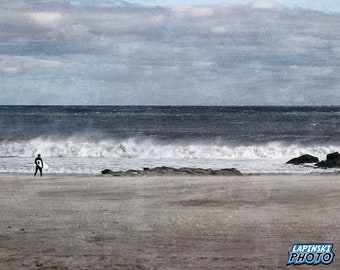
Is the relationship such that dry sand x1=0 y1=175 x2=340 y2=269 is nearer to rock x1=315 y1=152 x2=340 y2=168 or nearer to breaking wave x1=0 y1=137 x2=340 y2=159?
rock x1=315 y1=152 x2=340 y2=168

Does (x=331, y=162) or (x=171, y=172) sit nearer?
(x=171, y=172)

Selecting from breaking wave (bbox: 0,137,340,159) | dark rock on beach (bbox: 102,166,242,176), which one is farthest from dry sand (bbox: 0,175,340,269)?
breaking wave (bbox: 0,137,340,159)

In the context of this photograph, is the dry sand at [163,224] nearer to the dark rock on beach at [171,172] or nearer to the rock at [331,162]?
the dark rock on beach at [171,172]

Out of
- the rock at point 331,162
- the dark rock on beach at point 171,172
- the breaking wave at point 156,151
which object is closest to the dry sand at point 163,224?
the dark rock on beach at point 171,172

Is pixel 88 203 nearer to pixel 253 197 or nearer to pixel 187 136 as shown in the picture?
pixel 253 197

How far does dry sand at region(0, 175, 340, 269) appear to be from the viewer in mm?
8078

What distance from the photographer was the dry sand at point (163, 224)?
26.5 feet

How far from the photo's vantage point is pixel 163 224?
10516 millimetres

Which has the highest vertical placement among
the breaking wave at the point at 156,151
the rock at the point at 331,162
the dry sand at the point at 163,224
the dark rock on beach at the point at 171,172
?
the breaking wave at the point at 156,151

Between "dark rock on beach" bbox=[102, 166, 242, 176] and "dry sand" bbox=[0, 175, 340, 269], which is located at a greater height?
"dark rock on beach" bbox=[102, 166, 242, 176]

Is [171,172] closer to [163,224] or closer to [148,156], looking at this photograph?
[148,156]

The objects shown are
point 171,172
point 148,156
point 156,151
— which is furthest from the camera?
point 156,151

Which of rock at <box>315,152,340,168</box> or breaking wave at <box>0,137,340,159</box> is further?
breaking wave at <box>0,137,340,159</box>

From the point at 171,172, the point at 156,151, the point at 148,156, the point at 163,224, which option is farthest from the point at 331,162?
the point at 163,224
